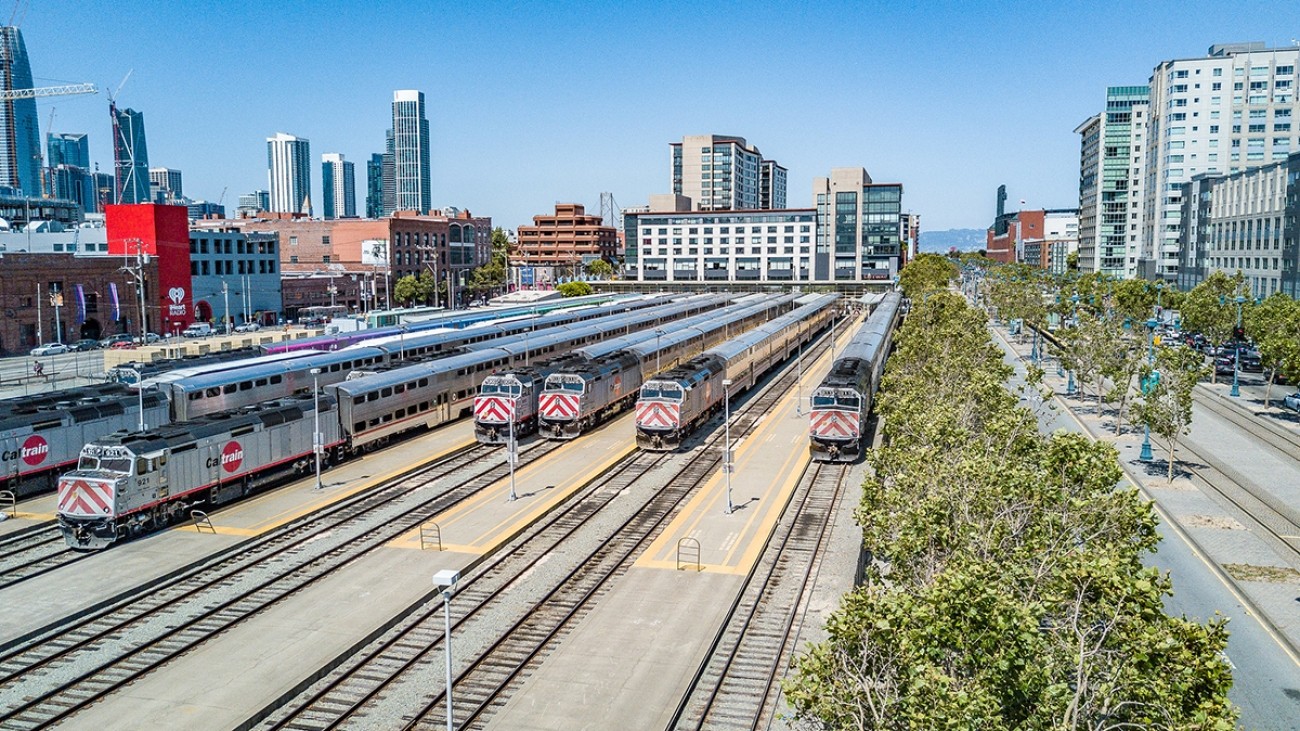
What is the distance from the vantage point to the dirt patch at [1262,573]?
3084 cm

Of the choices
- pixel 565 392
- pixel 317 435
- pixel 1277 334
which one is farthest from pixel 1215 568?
pixel 1277 334

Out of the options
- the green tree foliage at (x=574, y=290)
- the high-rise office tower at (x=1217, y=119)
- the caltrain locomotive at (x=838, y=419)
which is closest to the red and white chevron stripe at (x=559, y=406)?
the caltrain locomotive at (x=838, y=419)

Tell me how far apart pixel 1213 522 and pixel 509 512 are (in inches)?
1121

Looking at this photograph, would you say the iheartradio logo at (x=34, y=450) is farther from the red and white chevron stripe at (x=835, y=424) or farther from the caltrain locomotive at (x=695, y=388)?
the red and white chevron stripe at (x=835, y=424)

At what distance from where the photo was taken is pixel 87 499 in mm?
32844

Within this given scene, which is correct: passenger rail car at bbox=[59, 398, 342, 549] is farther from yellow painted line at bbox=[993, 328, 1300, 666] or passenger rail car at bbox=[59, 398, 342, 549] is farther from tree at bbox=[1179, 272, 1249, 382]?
tree at bbox=[1179, 272, 1249, 382]

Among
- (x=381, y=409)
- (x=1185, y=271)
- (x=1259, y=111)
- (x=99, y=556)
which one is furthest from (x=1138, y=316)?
(x=99, y=556)

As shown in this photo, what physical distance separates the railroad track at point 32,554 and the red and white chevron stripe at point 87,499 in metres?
1.56

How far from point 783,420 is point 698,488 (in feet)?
60.0

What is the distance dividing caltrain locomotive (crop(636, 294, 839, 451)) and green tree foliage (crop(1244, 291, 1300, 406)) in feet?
111

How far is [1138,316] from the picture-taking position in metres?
107

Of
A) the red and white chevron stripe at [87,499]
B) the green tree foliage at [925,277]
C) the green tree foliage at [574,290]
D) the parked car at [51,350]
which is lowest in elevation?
the red and white chevron stripe at [87,499]

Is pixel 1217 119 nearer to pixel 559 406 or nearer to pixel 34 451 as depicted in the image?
pixel 559 406

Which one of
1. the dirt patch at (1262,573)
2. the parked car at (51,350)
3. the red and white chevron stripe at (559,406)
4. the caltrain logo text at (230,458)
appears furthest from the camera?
the parked car at (51,350)
